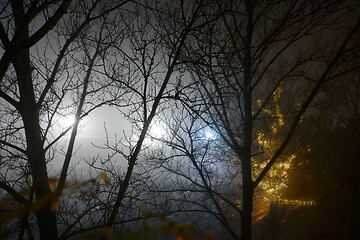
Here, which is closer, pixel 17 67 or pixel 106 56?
pixel 17 67

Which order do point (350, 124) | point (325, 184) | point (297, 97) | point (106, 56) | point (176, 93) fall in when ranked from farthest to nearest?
point (297, 97)
point (325, 184)
point (350, 124)
point (106, 56)
point (176, 93)

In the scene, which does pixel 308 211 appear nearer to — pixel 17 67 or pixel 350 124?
pixel 350 124

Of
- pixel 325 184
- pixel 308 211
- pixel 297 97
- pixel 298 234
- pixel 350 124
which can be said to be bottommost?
pixel 298 234

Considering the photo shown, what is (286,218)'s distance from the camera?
60.9ft

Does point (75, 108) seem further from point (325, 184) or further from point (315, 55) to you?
point (325, 184)

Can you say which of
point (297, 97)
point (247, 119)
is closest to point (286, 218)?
point (297, 97)

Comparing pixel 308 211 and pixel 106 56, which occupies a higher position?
pixel 106 56

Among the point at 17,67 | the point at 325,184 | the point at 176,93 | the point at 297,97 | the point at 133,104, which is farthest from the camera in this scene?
the point at 297,97

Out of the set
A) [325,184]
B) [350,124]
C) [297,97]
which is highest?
[297,97]

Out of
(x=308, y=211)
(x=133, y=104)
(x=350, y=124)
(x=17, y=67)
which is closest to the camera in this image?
(x=17, y=67)

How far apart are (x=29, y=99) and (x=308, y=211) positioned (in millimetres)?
17702

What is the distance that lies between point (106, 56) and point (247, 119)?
340 cm

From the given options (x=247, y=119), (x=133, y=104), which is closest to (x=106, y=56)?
(x=133, y=104)

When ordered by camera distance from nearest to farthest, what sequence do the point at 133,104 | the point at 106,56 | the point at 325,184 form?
the point at 133,104
the point at 106,56
the point at 325,184
